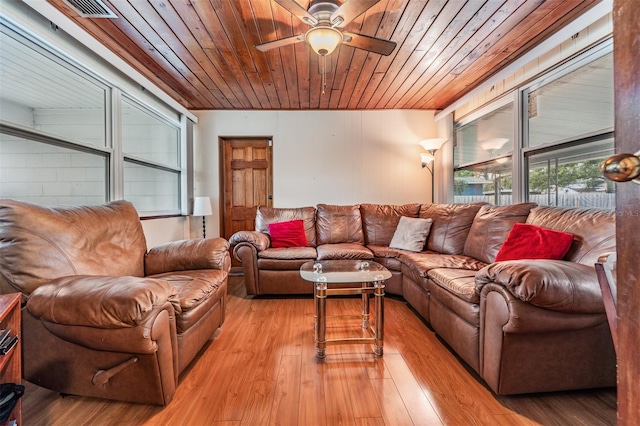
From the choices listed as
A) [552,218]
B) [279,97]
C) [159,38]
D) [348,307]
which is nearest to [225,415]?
[348,307]

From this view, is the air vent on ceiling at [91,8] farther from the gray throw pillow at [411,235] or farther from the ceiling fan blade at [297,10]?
the gray throw pillow at [411,235]

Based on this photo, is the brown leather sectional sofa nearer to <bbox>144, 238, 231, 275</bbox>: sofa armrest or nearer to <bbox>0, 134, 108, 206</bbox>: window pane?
<bbox>144, 238, 231, 275</bbox>: sofa armrest

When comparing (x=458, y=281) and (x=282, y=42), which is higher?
(x=282, y=42)

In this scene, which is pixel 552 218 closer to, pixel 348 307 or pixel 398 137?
pixel 348 307

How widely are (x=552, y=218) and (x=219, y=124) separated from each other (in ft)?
12.9

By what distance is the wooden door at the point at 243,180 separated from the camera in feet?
13.4

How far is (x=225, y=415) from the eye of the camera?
136 cm

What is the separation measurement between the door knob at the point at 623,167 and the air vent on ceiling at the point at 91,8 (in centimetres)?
269

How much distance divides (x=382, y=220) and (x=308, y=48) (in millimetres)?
2175

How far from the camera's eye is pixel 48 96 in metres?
2.01

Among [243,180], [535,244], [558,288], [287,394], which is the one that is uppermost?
[243,180]

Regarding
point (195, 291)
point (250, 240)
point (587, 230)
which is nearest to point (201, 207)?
point (250, 240)

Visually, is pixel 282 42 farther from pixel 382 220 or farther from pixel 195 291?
pixel 382 220

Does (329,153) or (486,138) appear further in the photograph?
(329,153)
